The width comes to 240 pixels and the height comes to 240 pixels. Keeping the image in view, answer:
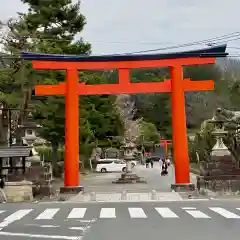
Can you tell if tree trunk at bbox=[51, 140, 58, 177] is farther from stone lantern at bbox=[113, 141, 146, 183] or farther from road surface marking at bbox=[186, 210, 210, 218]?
road surface marking at bbox=[186, 210, 210, 218]

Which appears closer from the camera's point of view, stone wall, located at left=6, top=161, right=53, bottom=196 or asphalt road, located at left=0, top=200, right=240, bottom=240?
asphalt road, located at left=0, top=200, right=240, bottom=240

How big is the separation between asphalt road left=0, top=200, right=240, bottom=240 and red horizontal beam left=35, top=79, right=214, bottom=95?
10.7m

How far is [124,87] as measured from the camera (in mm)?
→ 26750

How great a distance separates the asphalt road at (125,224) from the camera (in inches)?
413

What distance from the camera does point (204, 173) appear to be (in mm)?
25766

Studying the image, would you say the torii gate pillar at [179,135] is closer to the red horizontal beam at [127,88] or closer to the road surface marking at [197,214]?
the red horizontal beam at [127,88]

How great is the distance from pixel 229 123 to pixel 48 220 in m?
16.7

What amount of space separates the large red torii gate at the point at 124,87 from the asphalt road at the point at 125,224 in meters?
9.14

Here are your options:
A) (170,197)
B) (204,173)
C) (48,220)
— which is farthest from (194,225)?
(204,173)

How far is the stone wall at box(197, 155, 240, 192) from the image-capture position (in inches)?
952

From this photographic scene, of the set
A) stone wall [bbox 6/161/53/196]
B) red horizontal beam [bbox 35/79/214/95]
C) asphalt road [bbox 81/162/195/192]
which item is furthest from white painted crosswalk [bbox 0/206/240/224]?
asphalt road [bbox 81/162/195/192]

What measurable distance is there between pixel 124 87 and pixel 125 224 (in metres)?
14.9

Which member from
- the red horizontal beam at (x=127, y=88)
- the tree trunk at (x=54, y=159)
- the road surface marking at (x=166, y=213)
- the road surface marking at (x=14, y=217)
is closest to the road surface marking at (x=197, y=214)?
the road surface marking at (x=166, y=213)

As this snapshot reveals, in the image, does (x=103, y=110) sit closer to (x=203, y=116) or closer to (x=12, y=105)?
(x=203, y=116)
